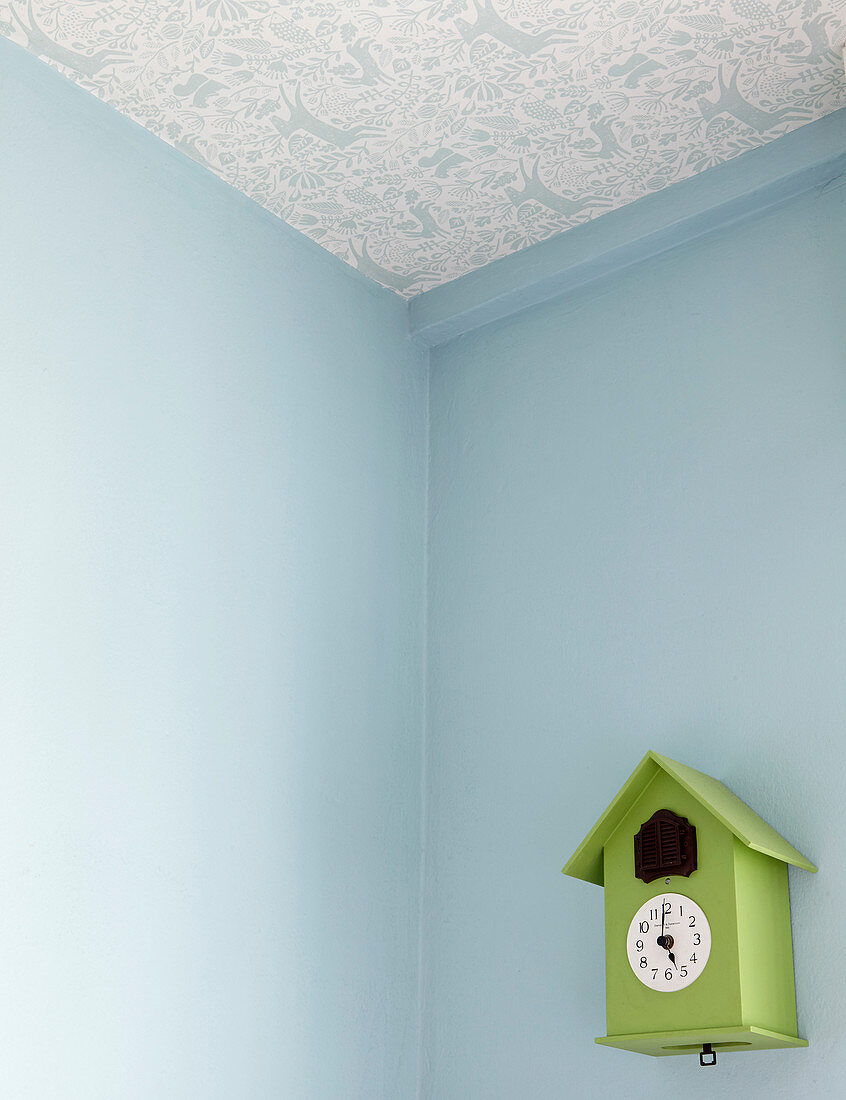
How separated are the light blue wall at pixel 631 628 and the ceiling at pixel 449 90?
18 cm

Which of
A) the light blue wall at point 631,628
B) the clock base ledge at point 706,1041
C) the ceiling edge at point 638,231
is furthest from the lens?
the ceiling edge at point 638,231

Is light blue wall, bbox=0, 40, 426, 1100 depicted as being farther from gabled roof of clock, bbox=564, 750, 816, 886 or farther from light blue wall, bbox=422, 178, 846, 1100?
gabled roof of clock, bbox=564, 750, 816, 886

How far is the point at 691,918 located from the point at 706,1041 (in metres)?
0.13

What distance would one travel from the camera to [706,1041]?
129 centimetres

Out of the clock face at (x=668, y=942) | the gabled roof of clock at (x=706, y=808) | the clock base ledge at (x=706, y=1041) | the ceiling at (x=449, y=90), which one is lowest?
the clock base ledge at (x=706, y=1041)

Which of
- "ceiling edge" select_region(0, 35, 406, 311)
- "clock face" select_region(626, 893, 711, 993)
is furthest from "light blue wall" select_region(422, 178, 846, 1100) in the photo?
"ceiling edge" select_region(0, 35, 406, 311)

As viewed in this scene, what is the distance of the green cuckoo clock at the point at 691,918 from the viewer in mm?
1298

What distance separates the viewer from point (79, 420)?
150 cm

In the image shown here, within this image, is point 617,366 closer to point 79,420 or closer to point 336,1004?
point 79,420

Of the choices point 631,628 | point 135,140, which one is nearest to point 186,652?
point 631,628

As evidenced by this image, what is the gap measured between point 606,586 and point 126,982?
32.5 inches

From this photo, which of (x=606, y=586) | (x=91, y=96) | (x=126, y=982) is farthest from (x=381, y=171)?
(x=126, y=982)

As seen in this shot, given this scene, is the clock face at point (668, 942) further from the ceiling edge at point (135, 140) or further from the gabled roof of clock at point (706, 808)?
the ceiling edge at point (135, 140)

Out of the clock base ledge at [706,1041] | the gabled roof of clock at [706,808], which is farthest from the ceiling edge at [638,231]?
the clock base ledge at [706,1041]
